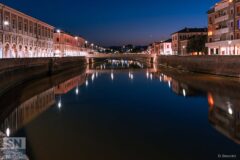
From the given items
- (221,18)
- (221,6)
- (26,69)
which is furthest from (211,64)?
(26,69)

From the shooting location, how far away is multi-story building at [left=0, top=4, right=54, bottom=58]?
1863 inches

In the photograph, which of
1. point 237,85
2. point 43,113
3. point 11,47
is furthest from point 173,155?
point 11,47

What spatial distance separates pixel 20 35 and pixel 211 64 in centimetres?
3032

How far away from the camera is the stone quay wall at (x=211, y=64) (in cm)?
3994

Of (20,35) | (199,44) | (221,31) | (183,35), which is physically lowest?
(199,44)

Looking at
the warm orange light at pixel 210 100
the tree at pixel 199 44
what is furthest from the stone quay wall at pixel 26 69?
the tree at pixel 199 44

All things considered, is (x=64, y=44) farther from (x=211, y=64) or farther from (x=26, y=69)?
(x=211, y=64)

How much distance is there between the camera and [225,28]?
186 ft

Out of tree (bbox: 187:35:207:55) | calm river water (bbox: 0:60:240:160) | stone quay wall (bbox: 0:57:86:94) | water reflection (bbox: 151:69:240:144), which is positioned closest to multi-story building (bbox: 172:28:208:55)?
tree (bbox: 187:35:207:55)

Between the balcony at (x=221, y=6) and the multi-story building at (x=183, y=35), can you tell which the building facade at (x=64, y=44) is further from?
the balcony at (x=221, y=6)

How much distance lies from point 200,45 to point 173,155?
6458cm

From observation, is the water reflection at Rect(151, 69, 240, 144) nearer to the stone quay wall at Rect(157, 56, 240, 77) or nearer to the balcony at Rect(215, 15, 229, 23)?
the stone quay wall at Rect(157, 56, 240, 77)

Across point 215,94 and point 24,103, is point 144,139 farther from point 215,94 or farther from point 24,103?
point 215,94

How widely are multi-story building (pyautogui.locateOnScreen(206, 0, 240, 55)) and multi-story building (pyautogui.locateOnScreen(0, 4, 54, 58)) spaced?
3337 centimetres
